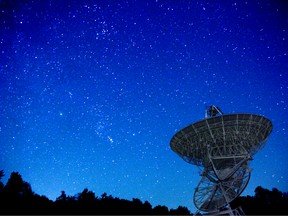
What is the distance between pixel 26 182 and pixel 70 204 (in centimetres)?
1259

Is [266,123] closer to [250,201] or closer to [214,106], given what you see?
[214,106]

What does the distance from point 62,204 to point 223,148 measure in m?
28.4

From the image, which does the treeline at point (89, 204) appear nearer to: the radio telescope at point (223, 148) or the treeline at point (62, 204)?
the treeline at point (62, 204)

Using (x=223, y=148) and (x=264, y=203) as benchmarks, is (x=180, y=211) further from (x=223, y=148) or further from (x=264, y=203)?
(x=223, y=148)

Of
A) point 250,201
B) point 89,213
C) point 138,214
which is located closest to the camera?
point 89,213

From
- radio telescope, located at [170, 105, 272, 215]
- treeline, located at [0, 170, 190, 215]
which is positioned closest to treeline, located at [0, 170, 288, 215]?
treeline, located at [0, 170, 190, 215]

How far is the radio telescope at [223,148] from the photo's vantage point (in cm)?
1639

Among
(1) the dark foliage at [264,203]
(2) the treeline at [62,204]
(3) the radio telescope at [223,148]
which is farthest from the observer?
(1) the dark foliage at [264,203]

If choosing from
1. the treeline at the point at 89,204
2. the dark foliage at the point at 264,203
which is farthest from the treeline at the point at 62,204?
the dark foliage at the point at 264,203

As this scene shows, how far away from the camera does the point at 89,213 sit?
3578 cm

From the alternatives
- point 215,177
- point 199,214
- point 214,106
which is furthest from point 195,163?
point 214,106

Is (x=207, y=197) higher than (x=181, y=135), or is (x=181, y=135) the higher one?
(x=181, y=135)

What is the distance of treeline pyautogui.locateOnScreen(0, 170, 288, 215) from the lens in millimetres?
32138

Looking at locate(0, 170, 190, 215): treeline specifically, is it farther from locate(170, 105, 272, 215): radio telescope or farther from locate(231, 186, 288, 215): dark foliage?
locate(170, 105, 272, 215): radio telescope
